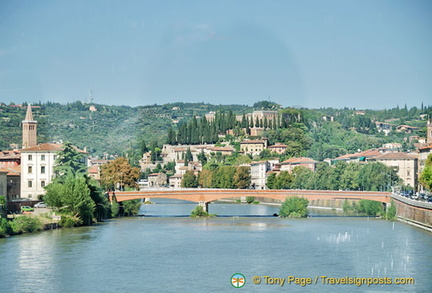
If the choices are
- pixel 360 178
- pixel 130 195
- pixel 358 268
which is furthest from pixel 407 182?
pixel 358 268

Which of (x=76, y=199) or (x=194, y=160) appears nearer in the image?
(x=76, y=199)

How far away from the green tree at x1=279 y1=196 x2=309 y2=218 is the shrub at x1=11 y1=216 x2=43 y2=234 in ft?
56.6

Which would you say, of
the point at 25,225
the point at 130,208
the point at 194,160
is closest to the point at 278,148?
the point at 194,160

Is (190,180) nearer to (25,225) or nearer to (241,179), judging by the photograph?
(241,179)

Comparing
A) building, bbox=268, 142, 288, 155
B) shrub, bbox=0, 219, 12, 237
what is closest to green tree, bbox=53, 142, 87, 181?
shrub, bbox=0, 219, 12, 237

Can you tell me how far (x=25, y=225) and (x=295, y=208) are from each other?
1856 centimetres

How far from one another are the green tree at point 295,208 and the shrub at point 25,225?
56.6 feet

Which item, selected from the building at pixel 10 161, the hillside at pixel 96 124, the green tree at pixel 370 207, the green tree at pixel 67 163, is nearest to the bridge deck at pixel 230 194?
the green tree at pixel 370 207

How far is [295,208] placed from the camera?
165 feet

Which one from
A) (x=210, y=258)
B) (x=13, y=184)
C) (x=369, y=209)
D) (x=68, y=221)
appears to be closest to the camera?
(x=210, y=258)

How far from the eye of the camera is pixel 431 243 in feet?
108

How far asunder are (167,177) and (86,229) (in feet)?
241

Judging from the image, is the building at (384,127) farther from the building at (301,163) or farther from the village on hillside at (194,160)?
the building at (301,163)

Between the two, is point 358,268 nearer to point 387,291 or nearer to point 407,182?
point 387,291
